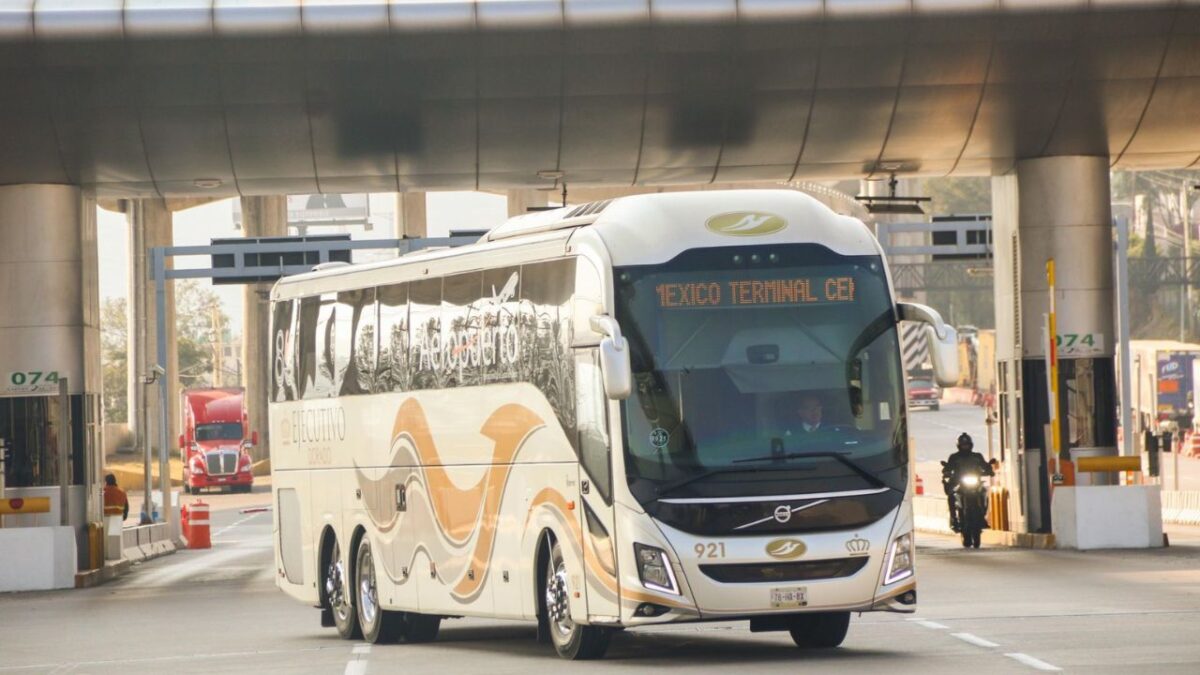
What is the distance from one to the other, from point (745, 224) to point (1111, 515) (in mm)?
15317

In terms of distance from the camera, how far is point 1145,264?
128500mm

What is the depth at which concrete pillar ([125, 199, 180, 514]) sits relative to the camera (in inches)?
3211

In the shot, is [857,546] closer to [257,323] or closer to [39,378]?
[39,378]

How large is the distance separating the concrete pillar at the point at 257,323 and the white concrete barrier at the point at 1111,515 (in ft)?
207

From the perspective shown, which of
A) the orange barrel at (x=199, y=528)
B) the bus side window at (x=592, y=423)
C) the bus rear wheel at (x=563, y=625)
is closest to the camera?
the bus side window at (x=592, y=423)

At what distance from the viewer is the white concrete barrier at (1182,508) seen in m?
43.3

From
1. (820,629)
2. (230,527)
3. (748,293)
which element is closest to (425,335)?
(748,293)

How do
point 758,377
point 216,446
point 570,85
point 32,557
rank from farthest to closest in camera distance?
point 216,446 → point 32,557 → point 570,85 → point 758,377

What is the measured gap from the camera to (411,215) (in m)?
86.7

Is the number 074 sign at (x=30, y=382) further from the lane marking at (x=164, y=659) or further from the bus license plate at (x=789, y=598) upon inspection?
the bus license plate at (x=789, y=598)

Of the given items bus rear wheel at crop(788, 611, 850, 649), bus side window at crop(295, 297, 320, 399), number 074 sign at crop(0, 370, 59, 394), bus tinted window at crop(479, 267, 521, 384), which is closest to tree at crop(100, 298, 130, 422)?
number 074 sign at crop(0, 370, 59, 394)

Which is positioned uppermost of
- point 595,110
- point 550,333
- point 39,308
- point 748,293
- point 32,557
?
point 595,110

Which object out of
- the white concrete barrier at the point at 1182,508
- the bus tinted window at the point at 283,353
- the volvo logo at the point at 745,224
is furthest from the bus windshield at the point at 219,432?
the volvo logo at the point at 745,224

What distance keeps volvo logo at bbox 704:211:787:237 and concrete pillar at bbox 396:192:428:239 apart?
2694 inches
